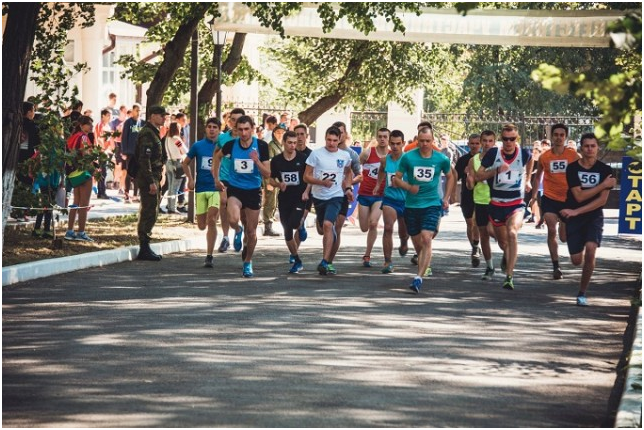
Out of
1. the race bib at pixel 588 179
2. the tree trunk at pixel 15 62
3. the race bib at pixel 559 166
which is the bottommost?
the race bib at pixel 588 179

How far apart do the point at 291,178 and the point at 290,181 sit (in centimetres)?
4

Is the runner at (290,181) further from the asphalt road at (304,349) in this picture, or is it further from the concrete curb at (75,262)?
the concrete curb at (75,262)

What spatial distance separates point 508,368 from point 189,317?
3.35 metres

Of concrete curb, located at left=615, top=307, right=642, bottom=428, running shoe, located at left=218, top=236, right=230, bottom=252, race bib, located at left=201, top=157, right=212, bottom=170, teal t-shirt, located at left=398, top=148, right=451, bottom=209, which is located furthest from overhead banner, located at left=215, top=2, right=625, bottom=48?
concrete curb, located at left=615, top=307, right=642, bottom=428

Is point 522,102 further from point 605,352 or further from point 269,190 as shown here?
point 605,352


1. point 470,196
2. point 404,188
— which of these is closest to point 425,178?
A: point 404,188

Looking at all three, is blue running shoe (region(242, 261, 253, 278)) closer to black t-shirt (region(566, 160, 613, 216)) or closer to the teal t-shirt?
the teal t-shirt

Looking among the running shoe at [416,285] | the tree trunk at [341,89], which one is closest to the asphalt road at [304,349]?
the running shoe at [416,285]

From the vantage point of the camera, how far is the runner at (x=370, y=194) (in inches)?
688

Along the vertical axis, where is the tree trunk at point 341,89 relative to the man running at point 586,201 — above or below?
above

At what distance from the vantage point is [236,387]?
8492mm

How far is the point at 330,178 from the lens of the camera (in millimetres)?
16422

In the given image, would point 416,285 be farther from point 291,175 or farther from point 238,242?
point 238,242

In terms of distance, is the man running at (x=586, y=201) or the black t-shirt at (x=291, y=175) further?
the black t-shirt at (x=291, y=175)
